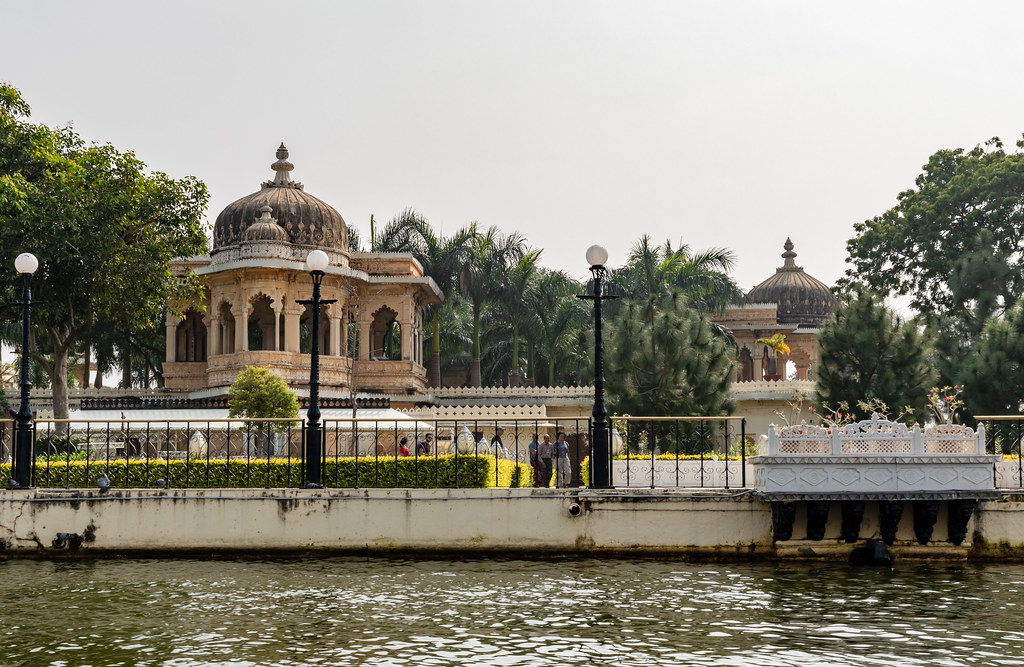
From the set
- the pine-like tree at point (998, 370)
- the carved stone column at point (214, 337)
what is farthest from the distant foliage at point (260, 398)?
the pine-like tree at point (998, 370)

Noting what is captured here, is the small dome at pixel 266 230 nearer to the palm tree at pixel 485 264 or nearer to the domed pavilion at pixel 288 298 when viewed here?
the domed pavilion at pixel 288 298

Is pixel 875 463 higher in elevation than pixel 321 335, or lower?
lower

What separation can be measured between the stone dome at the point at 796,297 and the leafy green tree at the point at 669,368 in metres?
21.8

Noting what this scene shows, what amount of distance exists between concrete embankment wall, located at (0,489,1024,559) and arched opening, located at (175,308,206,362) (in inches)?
935

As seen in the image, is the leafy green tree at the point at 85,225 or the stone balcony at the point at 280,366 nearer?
the leafy green tree at the point at 85,225

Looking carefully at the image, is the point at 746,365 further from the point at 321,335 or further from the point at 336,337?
the point at 336,337

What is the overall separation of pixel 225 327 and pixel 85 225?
1373cm

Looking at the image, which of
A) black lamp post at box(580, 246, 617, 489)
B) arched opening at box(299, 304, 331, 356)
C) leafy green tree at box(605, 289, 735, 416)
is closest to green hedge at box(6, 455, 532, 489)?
black lamp post at box(580, 246, 617, 489)

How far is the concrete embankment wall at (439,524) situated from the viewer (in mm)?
15969

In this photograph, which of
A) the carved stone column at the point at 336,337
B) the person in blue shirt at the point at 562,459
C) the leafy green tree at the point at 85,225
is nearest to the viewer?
the person in blue shirt at the point at 562,459

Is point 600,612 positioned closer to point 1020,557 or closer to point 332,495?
point 332,495

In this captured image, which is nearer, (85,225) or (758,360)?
(85,225)

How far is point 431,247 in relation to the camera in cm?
4316

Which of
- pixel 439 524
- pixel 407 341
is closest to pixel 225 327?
pixel 407 341
